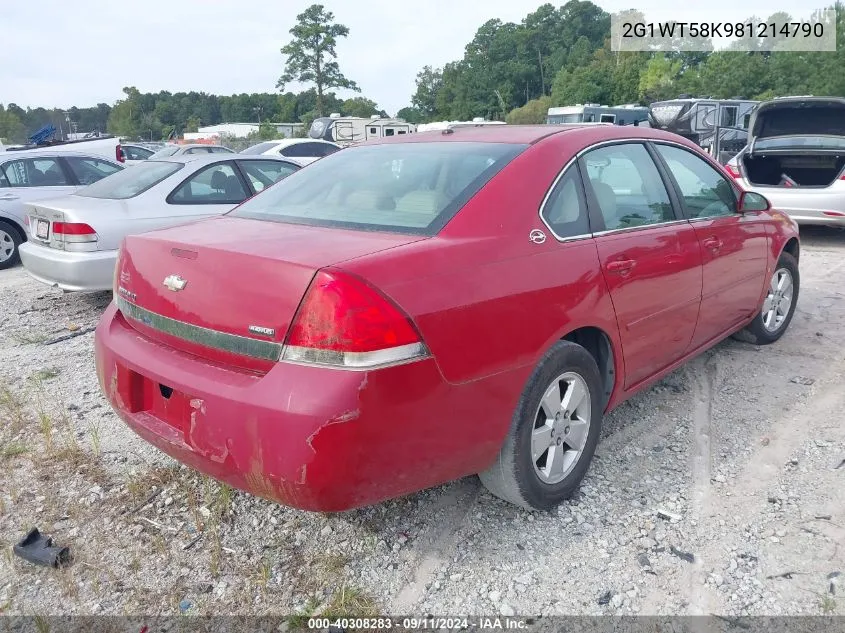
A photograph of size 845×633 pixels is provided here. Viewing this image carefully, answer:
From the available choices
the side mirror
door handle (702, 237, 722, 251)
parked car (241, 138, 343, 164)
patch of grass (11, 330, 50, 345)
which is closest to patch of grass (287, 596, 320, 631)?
door handle (702, 237, 722, 251)

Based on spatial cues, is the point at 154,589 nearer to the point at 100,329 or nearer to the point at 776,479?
the point at 100,329

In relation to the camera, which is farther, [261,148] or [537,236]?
[261,148]

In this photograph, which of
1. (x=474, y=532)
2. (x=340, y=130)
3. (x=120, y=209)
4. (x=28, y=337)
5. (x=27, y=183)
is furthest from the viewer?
(x=340, y=130)

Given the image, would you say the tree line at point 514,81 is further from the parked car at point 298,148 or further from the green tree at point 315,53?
the parked car at point 298,148

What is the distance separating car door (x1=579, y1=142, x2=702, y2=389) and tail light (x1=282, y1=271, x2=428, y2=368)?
119 cm

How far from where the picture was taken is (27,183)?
348 inches

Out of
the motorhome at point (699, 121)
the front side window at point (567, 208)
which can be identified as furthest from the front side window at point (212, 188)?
the motorhome at point (699, 121)

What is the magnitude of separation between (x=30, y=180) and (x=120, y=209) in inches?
156

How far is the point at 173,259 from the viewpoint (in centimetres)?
251

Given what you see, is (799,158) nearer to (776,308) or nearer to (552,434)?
(776,308)

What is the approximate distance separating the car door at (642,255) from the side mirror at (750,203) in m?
0.85

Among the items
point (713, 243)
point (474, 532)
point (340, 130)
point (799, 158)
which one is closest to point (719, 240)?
point (713, 243)

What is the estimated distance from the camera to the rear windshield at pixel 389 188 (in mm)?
2625

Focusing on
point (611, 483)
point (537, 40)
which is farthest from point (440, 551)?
point (537, 40)
